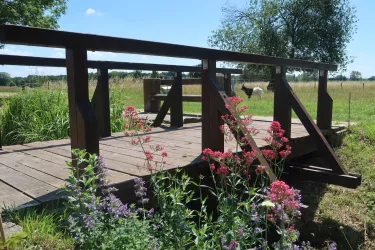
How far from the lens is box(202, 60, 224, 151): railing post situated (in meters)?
2.87

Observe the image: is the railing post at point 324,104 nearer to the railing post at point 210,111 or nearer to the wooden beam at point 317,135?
the wooden beam at point 317,135

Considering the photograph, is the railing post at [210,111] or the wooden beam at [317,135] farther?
the wooden beam at [317,135]

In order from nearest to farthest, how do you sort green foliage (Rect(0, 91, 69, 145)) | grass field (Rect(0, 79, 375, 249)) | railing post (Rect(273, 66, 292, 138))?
1. grass field (Rect(0, 79, 375, 249))
2. railing post (Rect(273, 66, 292, 138))
3. green foliage (Rect(0, 91, 69, 145))

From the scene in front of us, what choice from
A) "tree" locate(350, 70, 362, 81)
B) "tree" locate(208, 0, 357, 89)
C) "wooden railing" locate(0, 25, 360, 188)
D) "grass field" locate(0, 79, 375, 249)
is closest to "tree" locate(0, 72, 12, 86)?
"grass field" locate(0, 79, 375, 249)

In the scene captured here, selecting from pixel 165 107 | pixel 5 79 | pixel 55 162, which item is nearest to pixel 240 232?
pixel 55 162

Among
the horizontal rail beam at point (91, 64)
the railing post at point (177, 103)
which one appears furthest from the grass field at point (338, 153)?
the horizontal rail beam at point (91, 64)

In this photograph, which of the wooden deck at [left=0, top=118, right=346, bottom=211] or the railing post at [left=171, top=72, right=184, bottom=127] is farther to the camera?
the railing post at [left=171, top=72, right=184, bottom=127]

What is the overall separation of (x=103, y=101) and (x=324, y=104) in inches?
124

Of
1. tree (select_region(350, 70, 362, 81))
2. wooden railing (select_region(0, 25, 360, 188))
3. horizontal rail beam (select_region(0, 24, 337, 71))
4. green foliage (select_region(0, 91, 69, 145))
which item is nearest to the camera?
horizontal rail beam (select_region(0, 24, 337, 71))

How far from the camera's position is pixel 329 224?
3.54m

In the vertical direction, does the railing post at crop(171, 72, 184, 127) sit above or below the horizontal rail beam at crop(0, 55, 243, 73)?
below

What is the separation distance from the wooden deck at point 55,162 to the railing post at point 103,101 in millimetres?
174

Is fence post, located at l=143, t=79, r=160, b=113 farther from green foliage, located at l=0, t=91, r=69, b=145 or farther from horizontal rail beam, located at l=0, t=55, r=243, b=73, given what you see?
green foliage, located at l=0, t=91, r=69, b=145

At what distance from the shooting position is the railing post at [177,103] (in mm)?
5074
